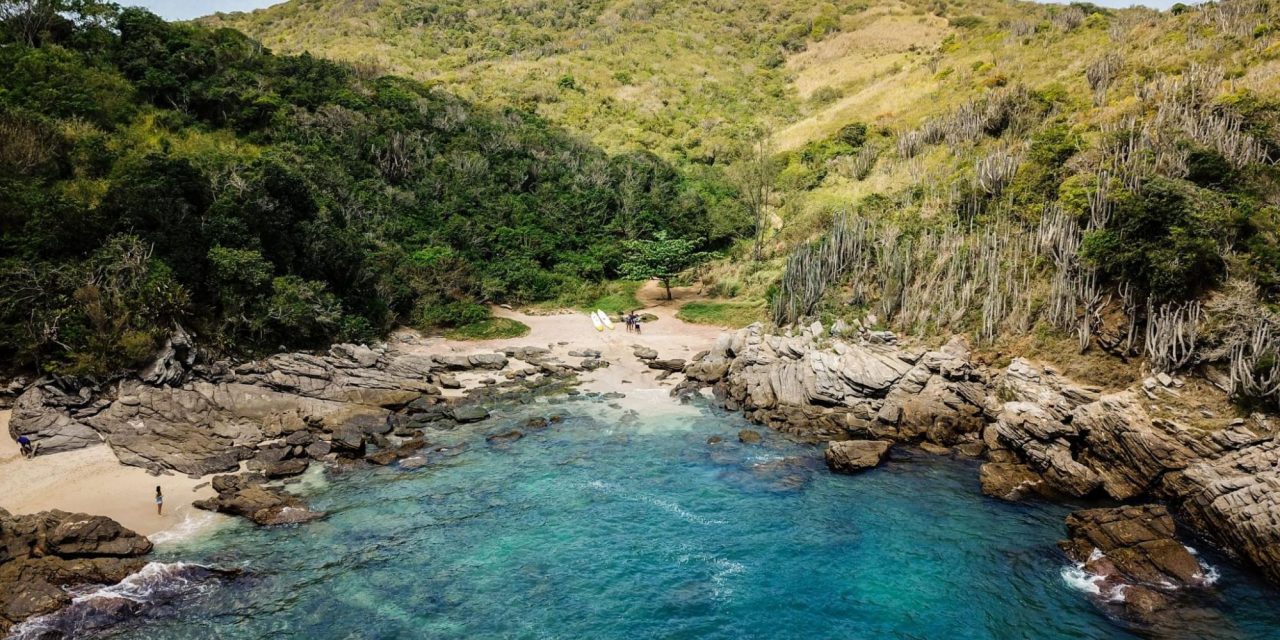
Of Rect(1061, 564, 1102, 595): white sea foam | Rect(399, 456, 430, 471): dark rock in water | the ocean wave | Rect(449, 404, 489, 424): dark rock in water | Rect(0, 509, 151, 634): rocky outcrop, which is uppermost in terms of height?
Rect(0, 509, 151, 634): rocky outcrop

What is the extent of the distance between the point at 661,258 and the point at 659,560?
29.7 m

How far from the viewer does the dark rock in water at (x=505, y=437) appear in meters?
21.1

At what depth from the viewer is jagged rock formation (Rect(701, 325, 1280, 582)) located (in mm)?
13258

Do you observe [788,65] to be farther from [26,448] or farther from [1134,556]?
[26,448]

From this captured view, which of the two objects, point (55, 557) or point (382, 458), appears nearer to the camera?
point (55, 557)

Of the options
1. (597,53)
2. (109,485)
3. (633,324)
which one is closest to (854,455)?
(633,324)

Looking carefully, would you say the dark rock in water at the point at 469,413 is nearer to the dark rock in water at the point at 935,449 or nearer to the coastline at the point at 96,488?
the coastline at the point at 96,488

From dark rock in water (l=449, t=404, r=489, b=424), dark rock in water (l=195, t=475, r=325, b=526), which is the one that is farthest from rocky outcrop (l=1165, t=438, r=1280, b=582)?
dark rock in water (l=195, t=475, r=325, b=526)

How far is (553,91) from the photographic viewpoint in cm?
7525

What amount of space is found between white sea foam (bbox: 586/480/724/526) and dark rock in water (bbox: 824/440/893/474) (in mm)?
4695

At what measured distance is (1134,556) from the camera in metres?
12.6

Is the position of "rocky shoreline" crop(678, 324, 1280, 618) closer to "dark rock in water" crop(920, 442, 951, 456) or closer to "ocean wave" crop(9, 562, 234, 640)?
"dark rock in water" crop(920, 442, 951, 456)

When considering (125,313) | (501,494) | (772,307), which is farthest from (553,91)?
(501,494)

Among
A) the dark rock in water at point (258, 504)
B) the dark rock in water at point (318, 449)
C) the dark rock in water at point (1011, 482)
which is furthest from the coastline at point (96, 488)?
the dark rock in water at point (1011, 482)
